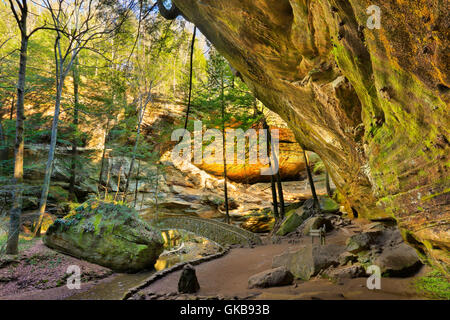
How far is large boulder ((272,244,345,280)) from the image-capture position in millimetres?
5016

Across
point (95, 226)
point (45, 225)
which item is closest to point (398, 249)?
point (95, 226)

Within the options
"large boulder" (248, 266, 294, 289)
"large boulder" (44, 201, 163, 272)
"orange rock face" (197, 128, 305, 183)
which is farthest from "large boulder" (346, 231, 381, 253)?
"orange rock face" (197, 128, 305, 183)

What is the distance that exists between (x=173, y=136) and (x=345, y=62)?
67.5ft

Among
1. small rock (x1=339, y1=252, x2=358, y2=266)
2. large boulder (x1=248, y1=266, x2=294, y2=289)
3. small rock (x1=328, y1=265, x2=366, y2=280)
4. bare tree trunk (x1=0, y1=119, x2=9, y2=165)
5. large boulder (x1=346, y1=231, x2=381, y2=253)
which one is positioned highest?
bare tree trunk (x1=0, y1=119, x2=9, y2=165)

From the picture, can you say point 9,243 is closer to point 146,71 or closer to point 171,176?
point 146,71

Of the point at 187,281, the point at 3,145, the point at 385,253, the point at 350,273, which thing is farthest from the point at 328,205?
the point at 3,145

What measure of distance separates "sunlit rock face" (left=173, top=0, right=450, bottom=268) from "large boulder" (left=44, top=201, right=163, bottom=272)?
7.41 meters

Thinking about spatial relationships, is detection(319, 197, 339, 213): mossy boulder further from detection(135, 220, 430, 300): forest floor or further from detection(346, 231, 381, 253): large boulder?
detection(346, 231, 381, 253): large boulder

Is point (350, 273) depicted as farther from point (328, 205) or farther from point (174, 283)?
point (328, 205)

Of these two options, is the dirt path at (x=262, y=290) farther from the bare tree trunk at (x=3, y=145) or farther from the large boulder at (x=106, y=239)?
the bare tree trunk at (x=3, y=145)

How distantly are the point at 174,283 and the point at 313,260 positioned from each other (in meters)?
3.78

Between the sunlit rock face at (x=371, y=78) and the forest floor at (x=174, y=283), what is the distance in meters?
1.26

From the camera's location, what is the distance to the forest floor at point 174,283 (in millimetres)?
3828
